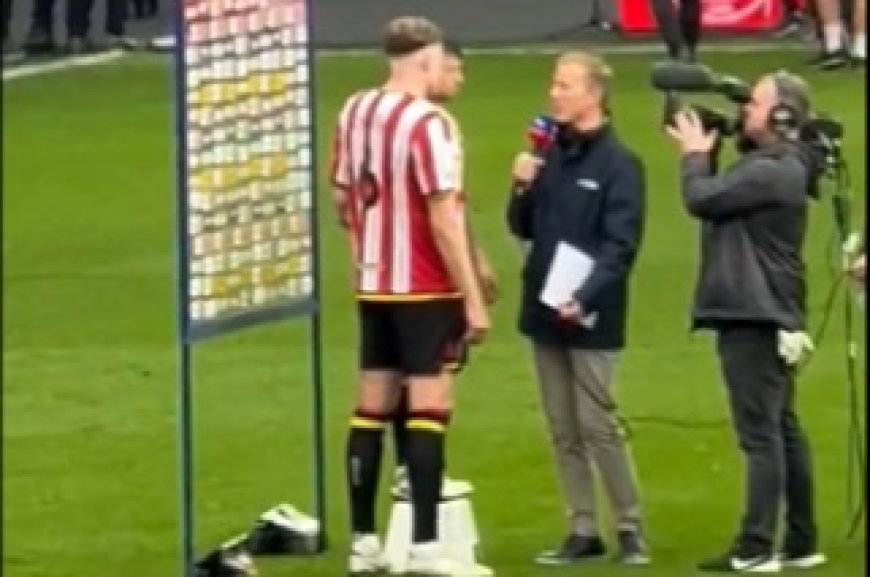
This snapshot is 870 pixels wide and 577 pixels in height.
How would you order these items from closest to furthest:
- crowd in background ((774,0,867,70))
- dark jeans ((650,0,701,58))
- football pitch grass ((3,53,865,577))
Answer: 1. football pitch grass ((3,53,865,577))
2. dark jeans ((650,0,701,58))
3. crowd in background ((774,0,867,70))

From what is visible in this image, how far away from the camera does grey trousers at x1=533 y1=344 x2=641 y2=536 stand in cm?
1036

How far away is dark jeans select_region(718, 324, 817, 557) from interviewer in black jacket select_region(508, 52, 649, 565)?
1.42ft

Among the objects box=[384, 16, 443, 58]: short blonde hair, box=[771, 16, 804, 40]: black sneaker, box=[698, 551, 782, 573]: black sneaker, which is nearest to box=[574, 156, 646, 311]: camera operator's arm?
box=[384, 16, 443, 58]: short blonde hair

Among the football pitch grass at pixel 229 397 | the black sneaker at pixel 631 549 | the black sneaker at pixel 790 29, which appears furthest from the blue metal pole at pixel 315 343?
the black sneaker at pixel 790 29

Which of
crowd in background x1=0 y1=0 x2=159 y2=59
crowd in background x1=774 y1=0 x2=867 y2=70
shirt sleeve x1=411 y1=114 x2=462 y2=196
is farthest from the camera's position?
crowd in background x1=774 y1=0 x2=867 y2=70

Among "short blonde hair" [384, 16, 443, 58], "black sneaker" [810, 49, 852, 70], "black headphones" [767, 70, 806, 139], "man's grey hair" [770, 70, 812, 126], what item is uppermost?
"black sneaker" [810, 49, 852, 70]

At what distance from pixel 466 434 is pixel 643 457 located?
912mm

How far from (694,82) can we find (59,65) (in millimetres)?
3249

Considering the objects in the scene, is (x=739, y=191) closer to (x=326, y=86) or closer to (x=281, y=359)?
(x=281, y=359)

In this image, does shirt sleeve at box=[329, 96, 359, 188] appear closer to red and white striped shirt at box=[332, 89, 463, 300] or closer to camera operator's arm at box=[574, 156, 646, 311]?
red and white striped shirt at box=[332, 89, 463, 300]

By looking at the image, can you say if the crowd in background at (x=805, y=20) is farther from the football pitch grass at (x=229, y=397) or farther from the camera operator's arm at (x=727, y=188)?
the camera operator's arm at (x=727, y=188)

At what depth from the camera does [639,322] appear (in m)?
15.5

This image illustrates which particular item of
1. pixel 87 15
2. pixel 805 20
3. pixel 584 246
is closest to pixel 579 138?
pixel 584 246

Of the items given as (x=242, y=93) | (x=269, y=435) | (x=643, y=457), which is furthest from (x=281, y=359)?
(x=242, y=93)
